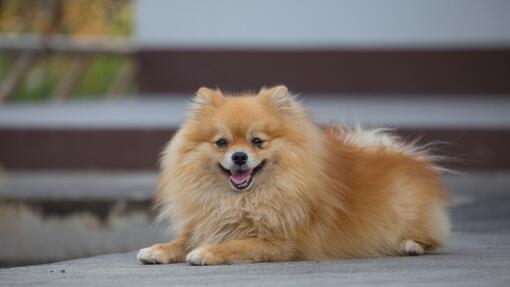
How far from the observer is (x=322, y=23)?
484 inches

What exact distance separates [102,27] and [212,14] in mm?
11602

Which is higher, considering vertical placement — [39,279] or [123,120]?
[123,120]

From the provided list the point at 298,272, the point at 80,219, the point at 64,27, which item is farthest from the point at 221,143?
the point at 64,27

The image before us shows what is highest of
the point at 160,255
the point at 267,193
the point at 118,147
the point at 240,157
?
the point at 118,147

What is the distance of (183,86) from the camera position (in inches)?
499

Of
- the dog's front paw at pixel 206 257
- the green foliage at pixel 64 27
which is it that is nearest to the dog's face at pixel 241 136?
the dog's front paw at pixel 206 257

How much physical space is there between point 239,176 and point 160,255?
1.82ft

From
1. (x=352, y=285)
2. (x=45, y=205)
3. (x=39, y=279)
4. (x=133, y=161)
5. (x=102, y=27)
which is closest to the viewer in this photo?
(x=352, y=285)

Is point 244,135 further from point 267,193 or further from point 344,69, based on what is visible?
point 344,69

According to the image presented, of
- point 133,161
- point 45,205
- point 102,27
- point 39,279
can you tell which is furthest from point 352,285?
point 102,27

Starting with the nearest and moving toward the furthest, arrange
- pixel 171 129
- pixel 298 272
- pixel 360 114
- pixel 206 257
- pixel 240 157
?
pixel 298 272 < pixel 206 257 < pixel 240 157 < pixel 171 129 < pixel 360 114

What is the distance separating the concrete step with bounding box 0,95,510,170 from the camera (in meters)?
11.7

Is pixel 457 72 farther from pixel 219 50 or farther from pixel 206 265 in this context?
pixel 206 265

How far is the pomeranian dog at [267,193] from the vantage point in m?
6.25
